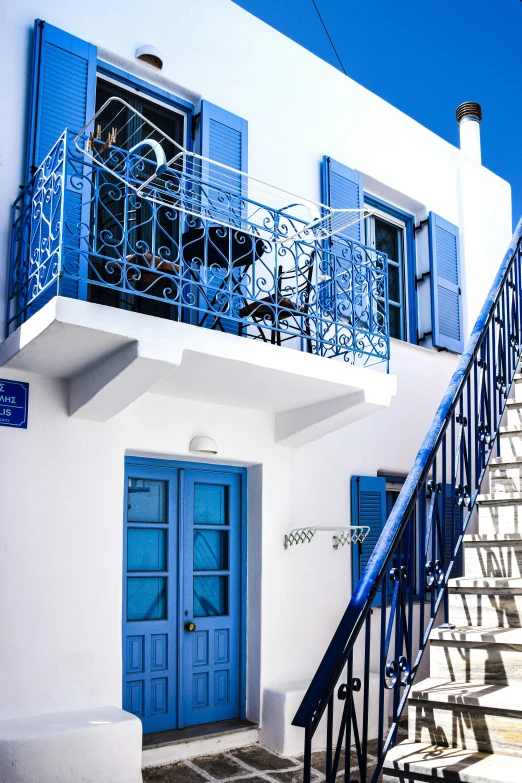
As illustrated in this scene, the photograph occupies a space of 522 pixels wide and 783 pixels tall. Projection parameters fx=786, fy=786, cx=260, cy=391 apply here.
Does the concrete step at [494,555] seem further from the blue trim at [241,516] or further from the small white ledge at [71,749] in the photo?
the blue trim at [241,516]

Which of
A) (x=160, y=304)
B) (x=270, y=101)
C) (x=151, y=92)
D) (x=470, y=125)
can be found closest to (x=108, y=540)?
(x=160, y=304)

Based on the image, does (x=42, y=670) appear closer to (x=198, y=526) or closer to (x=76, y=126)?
(x=198, y=526)

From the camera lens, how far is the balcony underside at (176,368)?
5.05m

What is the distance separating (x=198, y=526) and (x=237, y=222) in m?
2.62

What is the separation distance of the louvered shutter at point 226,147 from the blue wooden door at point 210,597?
148 cm

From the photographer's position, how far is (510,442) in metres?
4.88

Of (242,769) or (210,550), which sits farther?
(210,550)

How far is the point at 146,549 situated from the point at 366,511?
2.35 meters

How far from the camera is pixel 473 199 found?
972 centimetres

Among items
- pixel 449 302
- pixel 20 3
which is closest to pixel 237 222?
pixel 20 3

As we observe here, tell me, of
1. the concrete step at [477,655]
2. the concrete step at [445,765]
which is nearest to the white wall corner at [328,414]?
the concrete step at [477,655]

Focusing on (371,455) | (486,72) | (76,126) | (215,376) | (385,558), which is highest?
(486,72)

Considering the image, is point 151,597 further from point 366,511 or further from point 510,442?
point 510,442

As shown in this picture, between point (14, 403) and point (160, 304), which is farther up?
point (160, 304)
